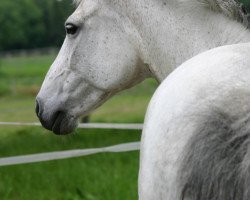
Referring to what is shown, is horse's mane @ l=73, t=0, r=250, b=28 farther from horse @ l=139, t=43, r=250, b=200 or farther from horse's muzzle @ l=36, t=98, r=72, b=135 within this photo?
horse @ l=139, t=43, r=250, b=200

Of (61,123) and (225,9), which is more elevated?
(225,9)

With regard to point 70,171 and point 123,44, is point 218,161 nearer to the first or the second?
point 123,44

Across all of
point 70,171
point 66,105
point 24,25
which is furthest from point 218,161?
point 24,25

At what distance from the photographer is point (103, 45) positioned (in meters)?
2.72

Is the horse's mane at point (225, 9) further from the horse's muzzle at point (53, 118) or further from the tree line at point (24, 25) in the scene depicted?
the tree line at point (24, 25)

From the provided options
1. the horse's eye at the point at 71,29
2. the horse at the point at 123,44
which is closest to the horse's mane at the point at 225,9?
the horse at the point at 123,44

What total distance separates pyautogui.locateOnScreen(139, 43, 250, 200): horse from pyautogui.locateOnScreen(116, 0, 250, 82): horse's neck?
0.99m

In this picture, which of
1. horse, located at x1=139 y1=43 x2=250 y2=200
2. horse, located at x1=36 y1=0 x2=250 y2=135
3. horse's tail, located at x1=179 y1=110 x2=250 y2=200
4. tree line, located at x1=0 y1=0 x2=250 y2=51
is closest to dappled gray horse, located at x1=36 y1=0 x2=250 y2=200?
horse, located at x1=36 y1=0 x2=250 y2=135

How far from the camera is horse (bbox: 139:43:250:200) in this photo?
1376 millimetres

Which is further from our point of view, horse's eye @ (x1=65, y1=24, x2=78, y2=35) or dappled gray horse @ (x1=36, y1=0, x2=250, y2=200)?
horse's eye @ (x1=65, y1=24, x2=78, y2=35)

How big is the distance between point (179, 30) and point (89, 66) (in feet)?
1.56

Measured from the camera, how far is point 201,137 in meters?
1.41

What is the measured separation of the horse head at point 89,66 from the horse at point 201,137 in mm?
1131

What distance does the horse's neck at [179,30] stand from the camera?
2.59 metres
